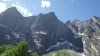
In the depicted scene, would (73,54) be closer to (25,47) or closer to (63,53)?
(63,53)

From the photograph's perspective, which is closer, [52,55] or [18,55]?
[52,55]

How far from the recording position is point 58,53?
110 ft

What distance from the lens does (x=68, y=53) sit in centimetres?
3481

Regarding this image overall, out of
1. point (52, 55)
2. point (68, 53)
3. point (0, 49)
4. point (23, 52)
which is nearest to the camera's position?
point (52, 55)

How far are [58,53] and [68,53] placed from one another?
6.80 ft

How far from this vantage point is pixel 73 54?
35031 mm

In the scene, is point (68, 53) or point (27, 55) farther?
point (27, 55)

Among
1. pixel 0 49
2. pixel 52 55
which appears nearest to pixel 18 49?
pixel 52 55

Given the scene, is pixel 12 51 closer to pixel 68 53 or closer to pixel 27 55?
pixel 27 55

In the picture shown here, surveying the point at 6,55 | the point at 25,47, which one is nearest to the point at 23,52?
the point at 25,47

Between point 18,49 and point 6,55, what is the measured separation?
→ 2.19m

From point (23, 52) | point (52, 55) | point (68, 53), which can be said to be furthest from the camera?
point (23, 52)

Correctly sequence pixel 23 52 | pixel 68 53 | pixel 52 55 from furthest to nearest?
pixel 23 52, pixel 68 53, pixel 52 55

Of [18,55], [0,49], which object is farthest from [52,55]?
[0,49]
